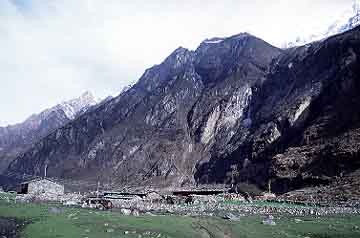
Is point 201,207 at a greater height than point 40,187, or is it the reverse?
point 40,187

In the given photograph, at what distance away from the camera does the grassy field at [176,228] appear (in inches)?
1593

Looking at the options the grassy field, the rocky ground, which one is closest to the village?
the grassy field

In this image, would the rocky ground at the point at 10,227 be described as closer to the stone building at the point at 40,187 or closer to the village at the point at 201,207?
the village at the point at 201,207

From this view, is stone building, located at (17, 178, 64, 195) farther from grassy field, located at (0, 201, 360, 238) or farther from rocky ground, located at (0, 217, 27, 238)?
grassy field, located at (0, 201, 360, 238)

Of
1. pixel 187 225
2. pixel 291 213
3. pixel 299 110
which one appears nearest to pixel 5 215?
pixel 187 225

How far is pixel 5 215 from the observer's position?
57125mm

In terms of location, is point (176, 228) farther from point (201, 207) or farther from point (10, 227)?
point (201, 207)

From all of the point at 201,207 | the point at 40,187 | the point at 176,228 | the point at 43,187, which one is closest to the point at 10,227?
the point at 176,228

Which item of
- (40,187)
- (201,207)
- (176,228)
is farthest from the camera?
(40,187)

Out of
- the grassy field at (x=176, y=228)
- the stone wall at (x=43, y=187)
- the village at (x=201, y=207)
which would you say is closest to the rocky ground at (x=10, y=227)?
the grassy field at (x=176, y=228)

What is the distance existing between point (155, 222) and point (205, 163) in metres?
150

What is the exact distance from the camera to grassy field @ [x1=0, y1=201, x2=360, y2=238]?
40.5 metres

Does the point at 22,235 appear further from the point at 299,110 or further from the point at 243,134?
the point at 243,134

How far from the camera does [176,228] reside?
44.8m
